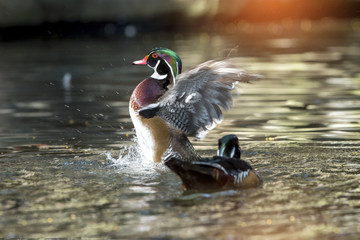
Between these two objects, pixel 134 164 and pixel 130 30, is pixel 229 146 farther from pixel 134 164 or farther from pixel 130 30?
pixel 130 30

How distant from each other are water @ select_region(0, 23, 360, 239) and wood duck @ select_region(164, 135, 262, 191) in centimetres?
10

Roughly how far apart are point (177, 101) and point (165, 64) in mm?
589

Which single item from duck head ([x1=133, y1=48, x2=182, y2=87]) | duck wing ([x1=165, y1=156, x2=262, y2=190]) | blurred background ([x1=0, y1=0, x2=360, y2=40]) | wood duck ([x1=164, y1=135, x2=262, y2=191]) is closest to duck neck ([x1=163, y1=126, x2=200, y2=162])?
duck head ([x1=133, y1=48, x2=182, y2=87])

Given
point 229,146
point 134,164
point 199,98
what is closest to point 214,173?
point 229,146

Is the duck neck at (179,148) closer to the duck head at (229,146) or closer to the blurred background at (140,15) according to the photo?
the duck head at (229,146)

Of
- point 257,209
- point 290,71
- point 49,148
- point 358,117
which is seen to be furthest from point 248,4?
point 257,209

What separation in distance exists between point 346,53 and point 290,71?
3.87 m

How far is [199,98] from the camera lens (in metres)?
7.39

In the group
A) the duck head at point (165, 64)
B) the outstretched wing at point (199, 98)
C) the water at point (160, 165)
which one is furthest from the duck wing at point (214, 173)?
the duck head at point (165, 64)

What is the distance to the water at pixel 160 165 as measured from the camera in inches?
210

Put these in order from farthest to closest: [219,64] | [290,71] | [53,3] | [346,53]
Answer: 1. [53,3]
2. [346,53]
3. [290,71]
4. [219,64]

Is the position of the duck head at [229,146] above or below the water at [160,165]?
above

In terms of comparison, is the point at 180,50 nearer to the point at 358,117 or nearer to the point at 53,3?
the point at 53,3

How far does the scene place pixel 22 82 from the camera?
15.2 m
